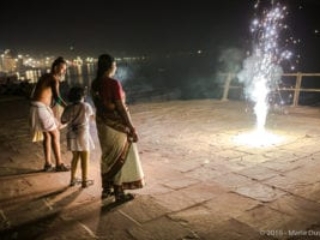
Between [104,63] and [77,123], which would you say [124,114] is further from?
[77,123]

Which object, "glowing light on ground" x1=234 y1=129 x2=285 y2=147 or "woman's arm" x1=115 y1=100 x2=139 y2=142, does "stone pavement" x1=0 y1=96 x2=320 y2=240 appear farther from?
"woman's arm" x1=115 y1=100 x2=139 y2=142

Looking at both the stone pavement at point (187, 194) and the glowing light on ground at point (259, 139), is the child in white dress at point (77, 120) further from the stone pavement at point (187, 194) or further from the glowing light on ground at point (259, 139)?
the glowing light on ground at point (259, 139)

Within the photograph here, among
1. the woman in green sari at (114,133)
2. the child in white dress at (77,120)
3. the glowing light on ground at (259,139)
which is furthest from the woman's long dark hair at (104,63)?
the glowing light on ground at (259,139)

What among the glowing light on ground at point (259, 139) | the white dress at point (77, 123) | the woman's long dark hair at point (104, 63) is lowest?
the glowing light on ground at point (259, 139)

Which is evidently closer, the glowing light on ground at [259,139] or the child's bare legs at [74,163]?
the child's bare legs at [74,163]

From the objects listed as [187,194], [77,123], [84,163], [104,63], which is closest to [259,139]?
[187,194]

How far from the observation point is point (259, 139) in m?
7.17

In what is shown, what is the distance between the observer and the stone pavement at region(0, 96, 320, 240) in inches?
137

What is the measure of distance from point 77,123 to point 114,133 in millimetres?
811

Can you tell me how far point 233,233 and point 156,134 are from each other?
5031 mm

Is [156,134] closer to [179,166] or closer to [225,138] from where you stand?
[225,138]

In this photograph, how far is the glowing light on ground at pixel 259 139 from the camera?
6.82m

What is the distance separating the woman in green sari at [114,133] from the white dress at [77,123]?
1.68ft

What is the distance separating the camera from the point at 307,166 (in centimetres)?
528
